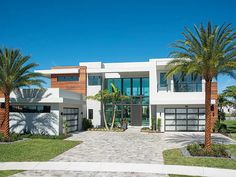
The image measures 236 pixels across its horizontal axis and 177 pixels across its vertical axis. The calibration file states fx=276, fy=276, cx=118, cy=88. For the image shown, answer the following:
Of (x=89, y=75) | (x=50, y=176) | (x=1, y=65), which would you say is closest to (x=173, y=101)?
(x=89, y=75)

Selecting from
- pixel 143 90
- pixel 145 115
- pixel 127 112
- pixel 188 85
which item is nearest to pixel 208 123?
pixel 188 85

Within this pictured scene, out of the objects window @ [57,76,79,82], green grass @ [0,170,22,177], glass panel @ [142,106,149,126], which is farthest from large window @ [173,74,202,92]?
green grass @ [0,170,22,177]

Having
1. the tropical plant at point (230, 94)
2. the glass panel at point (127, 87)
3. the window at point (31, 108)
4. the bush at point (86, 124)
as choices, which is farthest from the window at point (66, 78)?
the tropical plant at point (230, 94)

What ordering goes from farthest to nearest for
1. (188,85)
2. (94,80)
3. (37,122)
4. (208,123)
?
(94,80) → (188,85) → (37,122) → (208,123)

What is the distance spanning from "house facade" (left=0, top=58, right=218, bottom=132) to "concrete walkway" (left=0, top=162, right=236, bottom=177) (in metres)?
16.1

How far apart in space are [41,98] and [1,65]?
496 centimetres

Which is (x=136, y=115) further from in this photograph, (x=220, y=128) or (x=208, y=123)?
(x=208, y=123)

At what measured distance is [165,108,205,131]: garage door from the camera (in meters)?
29.8

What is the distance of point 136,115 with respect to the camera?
117 feet

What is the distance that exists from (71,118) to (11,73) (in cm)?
920

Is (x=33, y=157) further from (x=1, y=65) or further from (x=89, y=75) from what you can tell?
(x=89, y=75)

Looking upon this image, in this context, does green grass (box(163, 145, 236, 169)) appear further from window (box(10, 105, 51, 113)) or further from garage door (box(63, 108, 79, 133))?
garage door (box(63, 108, 79, 133))

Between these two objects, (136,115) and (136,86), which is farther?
(136,86)

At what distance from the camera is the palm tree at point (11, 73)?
71.4ft
